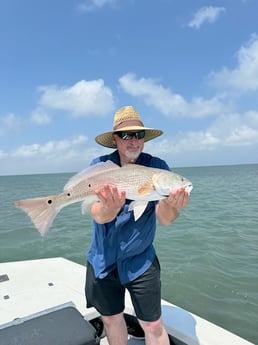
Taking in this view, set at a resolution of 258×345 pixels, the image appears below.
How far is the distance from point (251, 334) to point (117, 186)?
410cm

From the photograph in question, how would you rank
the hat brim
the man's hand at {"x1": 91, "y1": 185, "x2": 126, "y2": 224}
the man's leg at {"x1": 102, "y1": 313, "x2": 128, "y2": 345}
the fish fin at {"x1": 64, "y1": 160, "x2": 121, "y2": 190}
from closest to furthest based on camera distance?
the man's hand at {"x1": 91, "y1": 185, "x2": 126, "y2": 224} → the fish fin at {"x1": 64, "y1": 160, "x2": 121, "y2": 190} → the hat brim → the man's leg at {"x1": 102, "y1": 313, "x2": 128, "y2": 345}

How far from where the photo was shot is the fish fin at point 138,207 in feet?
8.43

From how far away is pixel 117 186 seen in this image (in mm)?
2617

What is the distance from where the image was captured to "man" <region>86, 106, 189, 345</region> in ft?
8.87

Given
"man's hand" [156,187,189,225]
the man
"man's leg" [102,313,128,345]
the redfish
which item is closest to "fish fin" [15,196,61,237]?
the redfish

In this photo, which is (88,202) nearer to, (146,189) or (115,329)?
(146,189)

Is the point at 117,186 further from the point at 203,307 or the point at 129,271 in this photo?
the point at 203,307

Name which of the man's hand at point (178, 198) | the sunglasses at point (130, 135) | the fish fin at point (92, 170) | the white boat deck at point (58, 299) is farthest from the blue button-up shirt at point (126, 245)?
the white boat deck at point (58, 299)

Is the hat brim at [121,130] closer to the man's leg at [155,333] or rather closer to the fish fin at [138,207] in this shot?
the fish fin at [138,207]

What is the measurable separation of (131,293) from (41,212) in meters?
1.07

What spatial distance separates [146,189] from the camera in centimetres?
261

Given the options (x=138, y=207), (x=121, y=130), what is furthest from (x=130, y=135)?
(x=138, y=207)

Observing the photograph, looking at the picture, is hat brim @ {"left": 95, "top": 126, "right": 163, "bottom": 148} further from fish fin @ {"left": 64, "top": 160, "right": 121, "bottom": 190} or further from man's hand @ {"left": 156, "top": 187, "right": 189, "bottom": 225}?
man's hand @ {"left": 156, "top": 187, "right": 189, "bottom": 225}

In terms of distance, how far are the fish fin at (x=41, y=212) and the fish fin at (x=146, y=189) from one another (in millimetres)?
721
